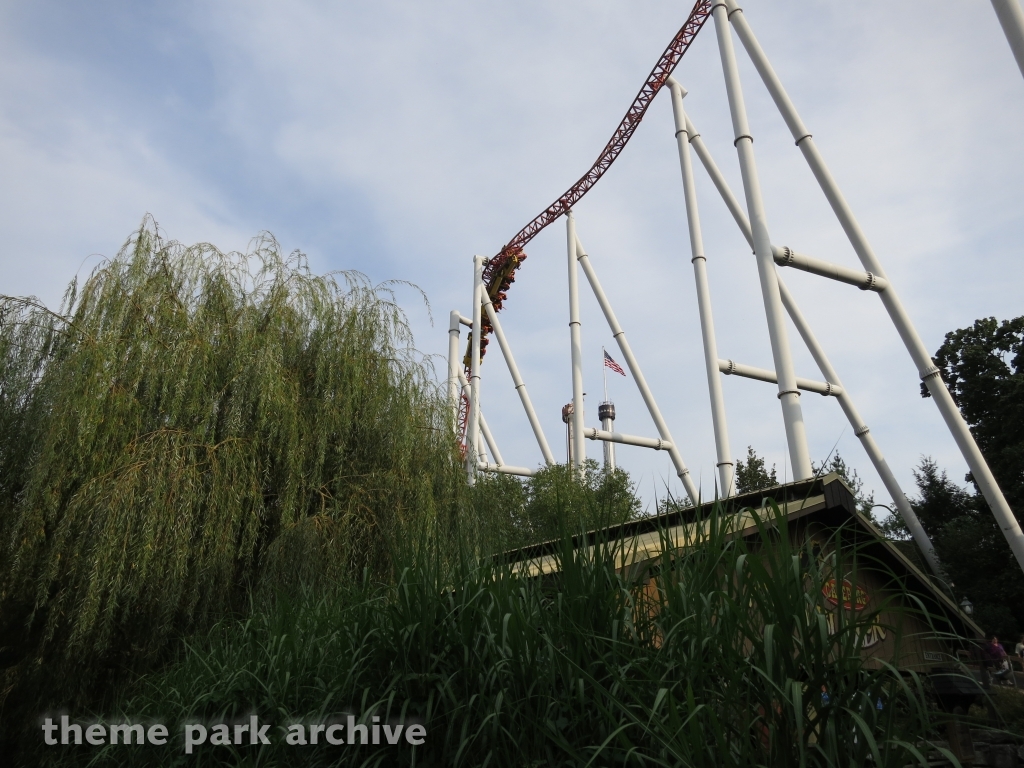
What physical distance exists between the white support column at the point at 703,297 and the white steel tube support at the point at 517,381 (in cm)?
720

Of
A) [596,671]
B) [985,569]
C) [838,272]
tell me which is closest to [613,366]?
[985,569]

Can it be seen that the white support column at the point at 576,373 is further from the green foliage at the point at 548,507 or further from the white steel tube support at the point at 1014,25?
the white steel tube support at the point at 1014,25

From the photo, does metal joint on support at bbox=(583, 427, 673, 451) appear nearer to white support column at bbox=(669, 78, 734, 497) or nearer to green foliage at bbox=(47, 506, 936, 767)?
white support column at bbox=(669, 78, 734, 497)

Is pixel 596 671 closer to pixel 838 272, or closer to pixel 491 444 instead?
pixel 838 272

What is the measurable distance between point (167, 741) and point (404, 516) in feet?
11.7

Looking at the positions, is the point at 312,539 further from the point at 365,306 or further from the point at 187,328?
the point at 365,306

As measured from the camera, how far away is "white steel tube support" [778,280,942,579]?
39.4 feet

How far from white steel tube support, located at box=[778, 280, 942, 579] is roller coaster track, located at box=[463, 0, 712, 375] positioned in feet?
18.1

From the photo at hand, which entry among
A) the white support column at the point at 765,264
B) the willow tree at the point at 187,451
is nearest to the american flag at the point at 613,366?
the white support column at the point at 765,264

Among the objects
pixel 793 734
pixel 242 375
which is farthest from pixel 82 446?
pixel 793 734

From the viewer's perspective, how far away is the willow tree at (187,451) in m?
6.31

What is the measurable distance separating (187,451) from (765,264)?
7.42m

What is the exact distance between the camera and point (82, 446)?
666cm

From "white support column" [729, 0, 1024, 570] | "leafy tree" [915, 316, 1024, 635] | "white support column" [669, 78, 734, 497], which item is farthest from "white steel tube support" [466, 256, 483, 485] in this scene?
"leafy tree" [915, 316, 1024, 635]
